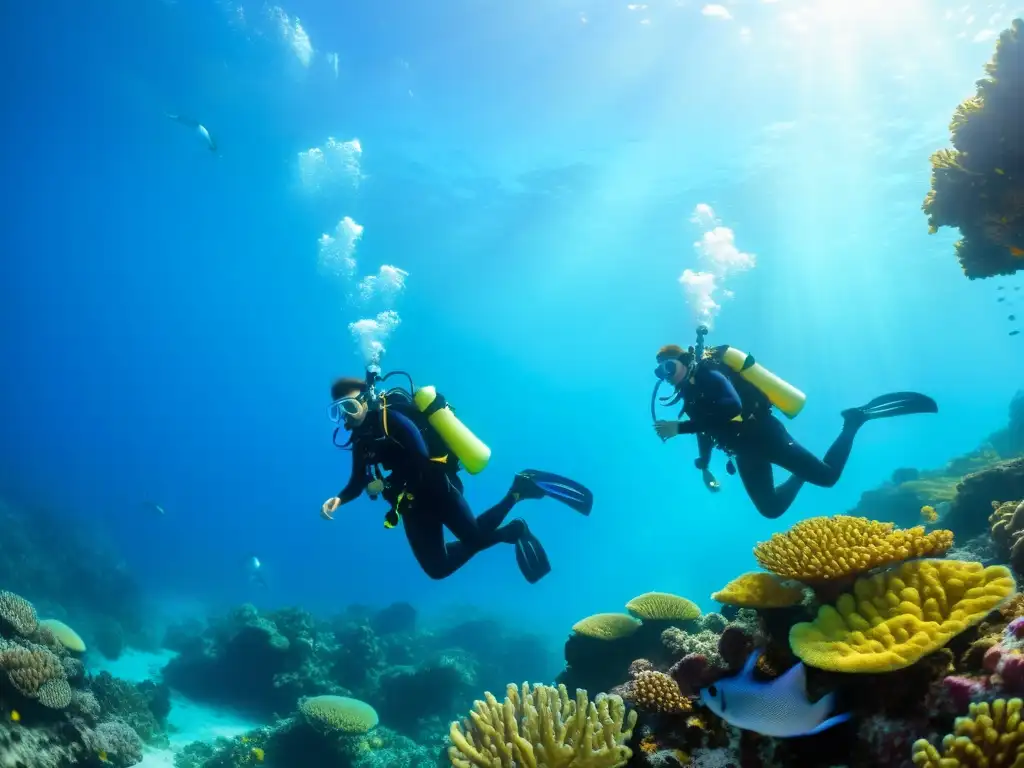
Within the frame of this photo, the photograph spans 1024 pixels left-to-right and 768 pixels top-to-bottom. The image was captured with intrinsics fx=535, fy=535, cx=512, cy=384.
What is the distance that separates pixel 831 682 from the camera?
Result: 3.32 meters

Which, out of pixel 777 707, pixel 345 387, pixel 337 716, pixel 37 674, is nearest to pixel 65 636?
pixel 37 674

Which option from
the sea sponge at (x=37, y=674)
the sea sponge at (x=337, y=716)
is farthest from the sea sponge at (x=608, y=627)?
the sea sponge at (x=37, y=674)

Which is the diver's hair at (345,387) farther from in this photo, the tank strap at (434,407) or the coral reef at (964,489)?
the coral reef at (964,489)

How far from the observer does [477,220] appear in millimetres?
43094

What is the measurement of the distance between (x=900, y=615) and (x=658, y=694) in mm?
1699

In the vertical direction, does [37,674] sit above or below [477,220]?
below

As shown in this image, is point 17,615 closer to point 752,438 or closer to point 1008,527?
point 752,438

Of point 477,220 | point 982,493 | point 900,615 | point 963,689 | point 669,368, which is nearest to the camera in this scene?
point 963,689

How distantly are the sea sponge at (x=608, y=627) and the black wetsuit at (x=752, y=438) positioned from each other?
261cm

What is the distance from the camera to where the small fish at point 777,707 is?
8.98 ft

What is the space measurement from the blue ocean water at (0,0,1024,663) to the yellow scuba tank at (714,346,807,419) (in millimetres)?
23255

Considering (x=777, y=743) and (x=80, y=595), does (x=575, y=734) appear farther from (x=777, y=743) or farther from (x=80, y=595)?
(x=80, y=595)

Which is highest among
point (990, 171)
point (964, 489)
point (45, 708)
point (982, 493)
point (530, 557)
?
point (990, 171)

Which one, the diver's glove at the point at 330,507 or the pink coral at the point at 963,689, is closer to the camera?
the pink coral at the point at 963,689
